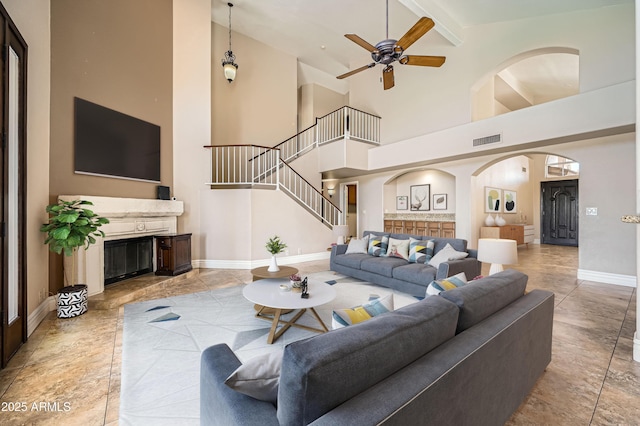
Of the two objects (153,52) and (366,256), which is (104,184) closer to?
(153,52)

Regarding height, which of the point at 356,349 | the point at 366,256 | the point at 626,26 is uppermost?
the point at 626,26

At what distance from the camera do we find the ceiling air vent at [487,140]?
5.45 metres

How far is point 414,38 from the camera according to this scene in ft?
11.8

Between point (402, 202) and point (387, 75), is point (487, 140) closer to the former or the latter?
point (387, 75)

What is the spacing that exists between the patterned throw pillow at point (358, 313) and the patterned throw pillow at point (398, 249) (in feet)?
10.3

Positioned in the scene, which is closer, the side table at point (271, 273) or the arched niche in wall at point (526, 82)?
the side table at point (271, 273)

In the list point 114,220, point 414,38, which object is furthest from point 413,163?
point 114,220

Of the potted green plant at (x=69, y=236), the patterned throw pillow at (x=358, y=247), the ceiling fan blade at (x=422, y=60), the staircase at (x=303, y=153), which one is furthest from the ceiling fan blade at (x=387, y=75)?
the potted green plant at (x=69, y=236)

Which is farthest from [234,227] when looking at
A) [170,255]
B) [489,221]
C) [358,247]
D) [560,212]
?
[560,212]

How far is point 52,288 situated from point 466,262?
535 cm

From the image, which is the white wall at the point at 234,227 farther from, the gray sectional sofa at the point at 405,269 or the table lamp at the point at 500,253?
the table lamp at the point at 500,253

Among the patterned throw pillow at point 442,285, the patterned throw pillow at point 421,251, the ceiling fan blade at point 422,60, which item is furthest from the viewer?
the patterned throw pillow at point 421,251

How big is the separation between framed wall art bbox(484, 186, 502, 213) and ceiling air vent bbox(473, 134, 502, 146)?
109 inches

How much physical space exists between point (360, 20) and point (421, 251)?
575cm
